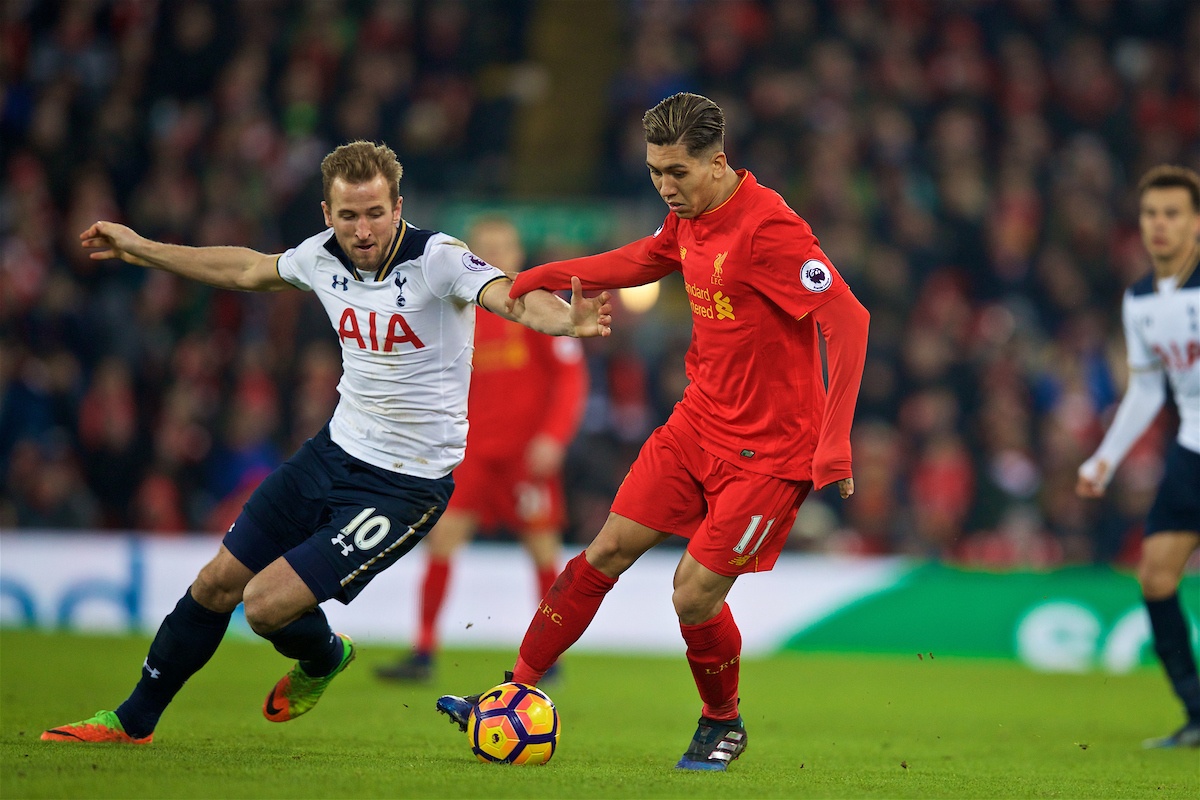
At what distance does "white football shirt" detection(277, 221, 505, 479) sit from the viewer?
515 centimetres

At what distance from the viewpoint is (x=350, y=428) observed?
534cm

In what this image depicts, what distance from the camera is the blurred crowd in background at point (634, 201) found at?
37.9 feet

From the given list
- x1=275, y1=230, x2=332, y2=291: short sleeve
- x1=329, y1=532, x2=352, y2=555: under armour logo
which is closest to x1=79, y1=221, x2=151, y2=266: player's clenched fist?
x1=275, y1=230, x2=332, y2=291: short sleeve

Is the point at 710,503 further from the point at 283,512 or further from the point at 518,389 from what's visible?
the point at 518,389

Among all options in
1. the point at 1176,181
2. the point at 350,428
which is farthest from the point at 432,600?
the point at 1176,181

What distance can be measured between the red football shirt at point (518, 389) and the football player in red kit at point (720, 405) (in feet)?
10.5

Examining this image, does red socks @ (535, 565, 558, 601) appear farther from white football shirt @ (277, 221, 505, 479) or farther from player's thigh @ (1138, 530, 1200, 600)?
player's thigh @ (1138, 530, 1200, 600)

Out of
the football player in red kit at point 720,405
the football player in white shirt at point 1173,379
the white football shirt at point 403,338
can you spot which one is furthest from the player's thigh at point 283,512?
the football player in white shirt at point 1173,379

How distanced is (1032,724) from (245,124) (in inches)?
389

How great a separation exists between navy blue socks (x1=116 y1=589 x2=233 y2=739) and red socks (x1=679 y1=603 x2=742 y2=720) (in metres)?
1.82

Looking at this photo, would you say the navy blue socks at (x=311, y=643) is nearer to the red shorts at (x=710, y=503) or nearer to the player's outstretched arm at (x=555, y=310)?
the red shorts at (x=710, y=503)

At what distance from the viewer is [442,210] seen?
45.2ft

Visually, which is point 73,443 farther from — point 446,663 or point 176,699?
point 176,699

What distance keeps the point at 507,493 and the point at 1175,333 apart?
3.96 m
